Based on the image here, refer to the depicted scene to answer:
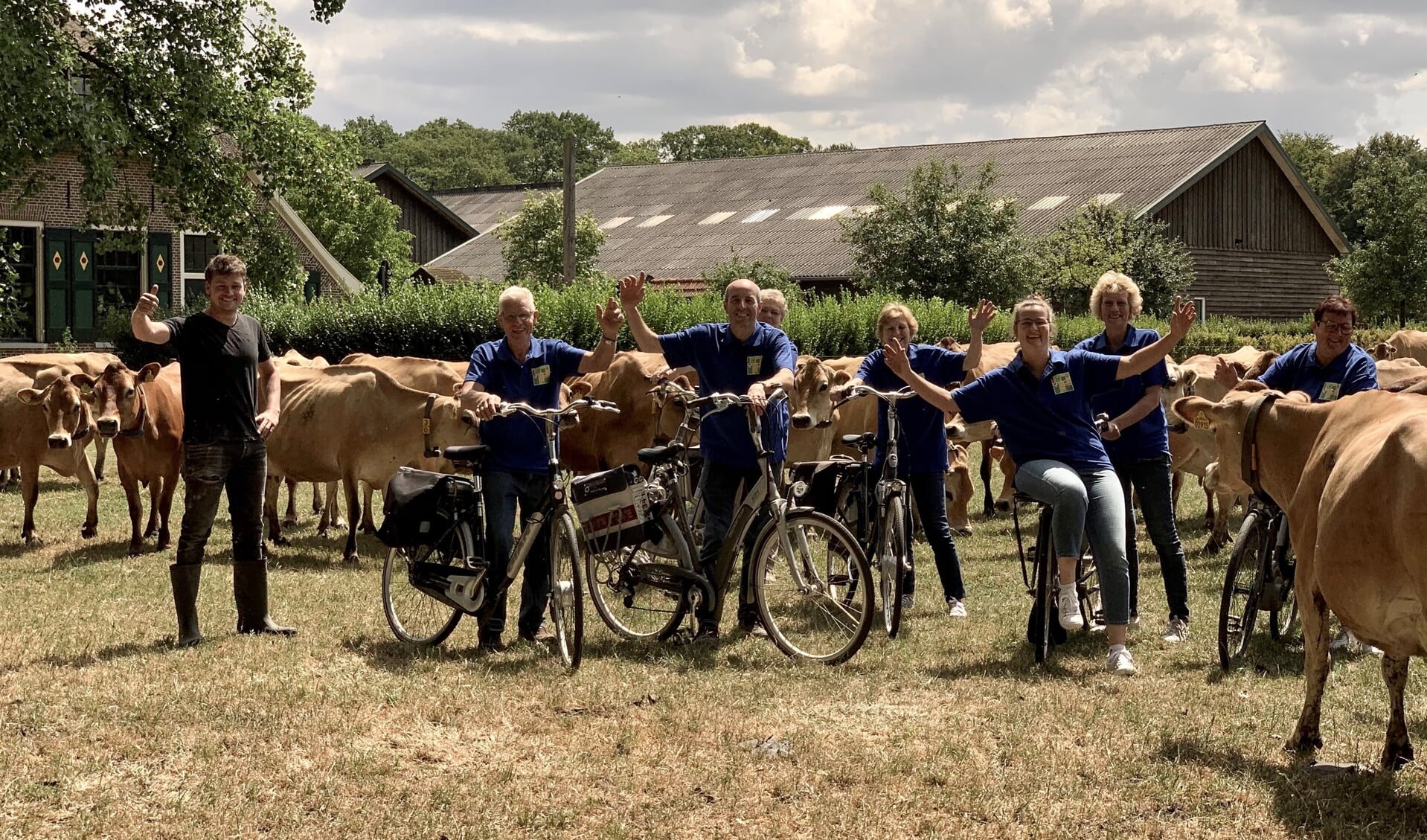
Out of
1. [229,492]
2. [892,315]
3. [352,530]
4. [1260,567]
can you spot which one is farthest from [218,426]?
[1260,567]

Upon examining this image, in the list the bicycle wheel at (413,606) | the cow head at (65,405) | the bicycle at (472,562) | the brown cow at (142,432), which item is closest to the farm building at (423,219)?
the cow head at (65,405)

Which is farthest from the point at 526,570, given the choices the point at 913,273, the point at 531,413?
the point at 913,273

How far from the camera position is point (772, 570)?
768 centimetres

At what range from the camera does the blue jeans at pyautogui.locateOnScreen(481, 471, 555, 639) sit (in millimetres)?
7641

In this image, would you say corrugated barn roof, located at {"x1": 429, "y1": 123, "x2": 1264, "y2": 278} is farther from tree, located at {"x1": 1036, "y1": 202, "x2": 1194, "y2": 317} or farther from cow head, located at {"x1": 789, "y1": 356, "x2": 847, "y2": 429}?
cow head, located at {"x1": 789, "y1": 356, "x2": 847, "y2": 429}

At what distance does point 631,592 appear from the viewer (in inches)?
305

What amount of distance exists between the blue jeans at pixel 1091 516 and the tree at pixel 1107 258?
1011 inches

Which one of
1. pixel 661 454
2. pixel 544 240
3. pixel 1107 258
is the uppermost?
pixel 544 240

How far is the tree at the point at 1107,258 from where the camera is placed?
1293 inches

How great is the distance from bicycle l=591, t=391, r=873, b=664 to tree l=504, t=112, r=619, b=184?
102 m

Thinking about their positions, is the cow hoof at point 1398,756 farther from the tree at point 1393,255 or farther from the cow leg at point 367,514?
the tree at point 1393,255

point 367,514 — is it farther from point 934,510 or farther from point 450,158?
point 450,158

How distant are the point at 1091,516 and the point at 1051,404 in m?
0.57

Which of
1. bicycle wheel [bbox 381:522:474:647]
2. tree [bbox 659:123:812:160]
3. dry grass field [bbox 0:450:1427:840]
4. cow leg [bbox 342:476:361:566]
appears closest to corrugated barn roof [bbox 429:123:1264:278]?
cow leg [bbox 342:476:361:566]
